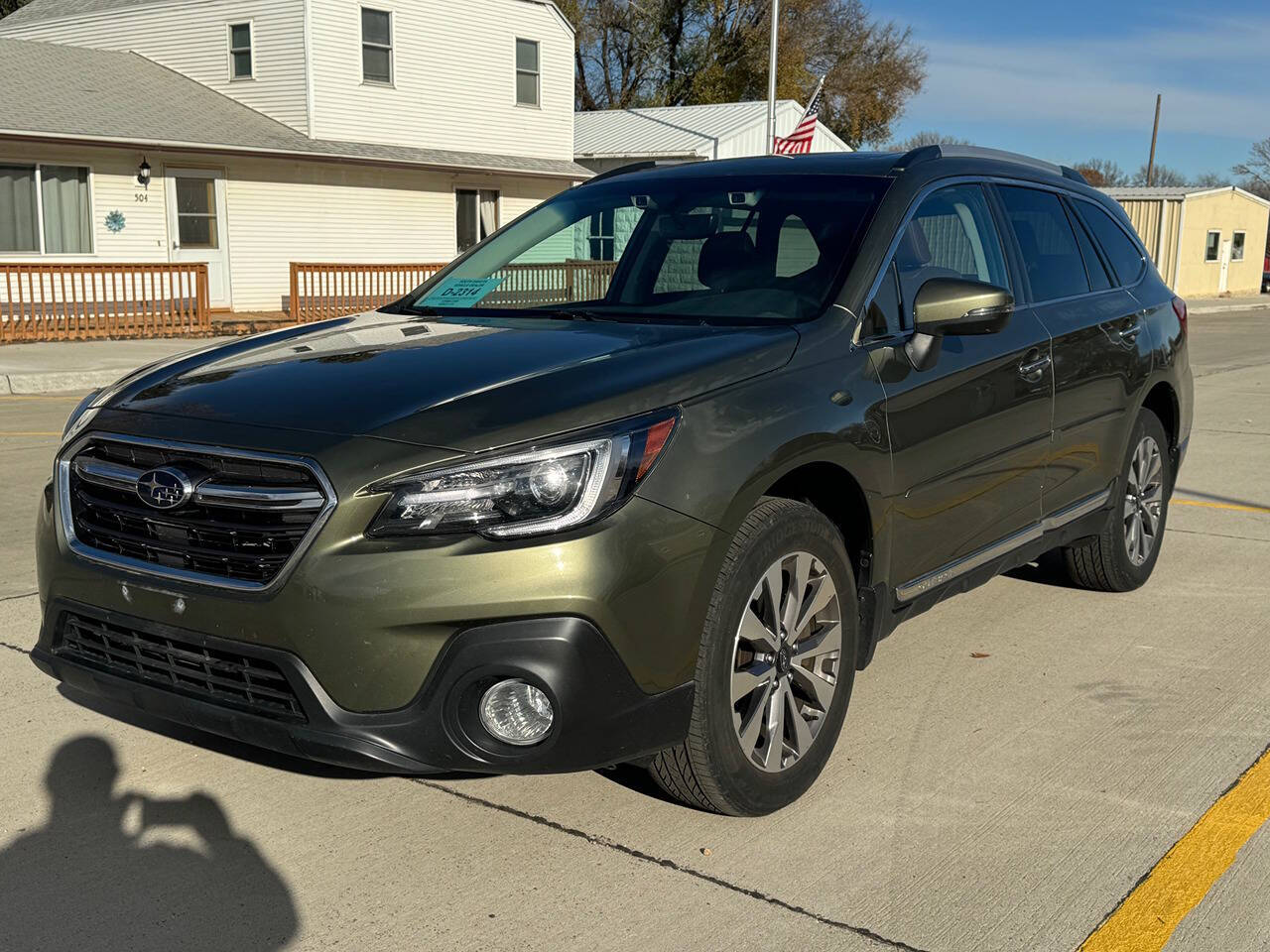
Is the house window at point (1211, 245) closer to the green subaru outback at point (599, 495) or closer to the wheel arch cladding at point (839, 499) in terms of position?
the green subaru outback at point (599, 495)

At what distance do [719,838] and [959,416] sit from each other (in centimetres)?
161

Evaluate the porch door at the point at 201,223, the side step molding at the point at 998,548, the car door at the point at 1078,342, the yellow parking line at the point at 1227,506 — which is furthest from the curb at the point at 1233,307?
the side step molding at the point at 998,548

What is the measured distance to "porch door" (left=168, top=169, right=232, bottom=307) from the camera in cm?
2353

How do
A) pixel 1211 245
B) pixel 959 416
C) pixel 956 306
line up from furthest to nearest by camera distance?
pixel 1211 245
pixel 959 416
pixel 956 306

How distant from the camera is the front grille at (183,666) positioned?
318 centimetres

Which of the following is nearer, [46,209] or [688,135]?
[46,209]

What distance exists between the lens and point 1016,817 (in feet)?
12.1

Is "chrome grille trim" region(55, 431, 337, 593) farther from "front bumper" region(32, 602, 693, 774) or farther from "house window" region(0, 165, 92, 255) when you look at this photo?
"house window" region(0, 165, 92, 255)

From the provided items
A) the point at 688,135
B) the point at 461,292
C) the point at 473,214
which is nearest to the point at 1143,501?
the point at 461,292

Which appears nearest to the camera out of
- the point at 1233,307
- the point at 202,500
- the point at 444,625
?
the point at 444,625

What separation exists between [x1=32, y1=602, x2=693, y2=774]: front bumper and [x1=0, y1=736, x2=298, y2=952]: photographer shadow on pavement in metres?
0.39

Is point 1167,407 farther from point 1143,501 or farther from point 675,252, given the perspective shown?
point 675,252

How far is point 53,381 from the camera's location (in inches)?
553

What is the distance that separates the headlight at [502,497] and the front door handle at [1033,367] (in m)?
2.13
